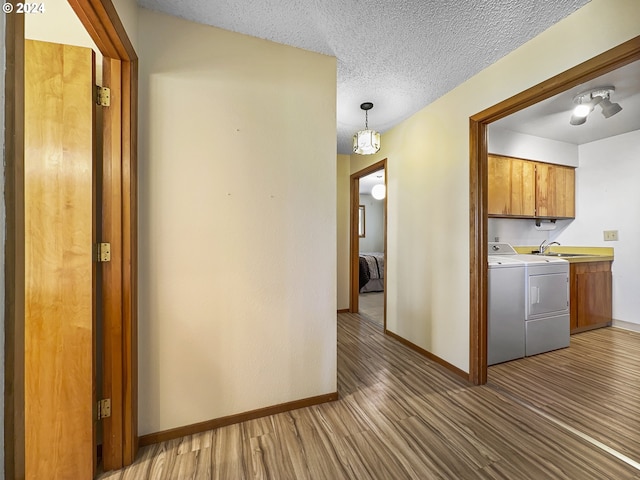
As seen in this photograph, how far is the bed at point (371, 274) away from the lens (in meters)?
5.36

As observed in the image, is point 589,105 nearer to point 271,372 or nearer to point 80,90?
point 271,372

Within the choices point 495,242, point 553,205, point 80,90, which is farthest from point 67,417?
point 553,205

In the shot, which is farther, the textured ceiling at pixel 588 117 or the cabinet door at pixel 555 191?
the cabinet door at pixel 555 191

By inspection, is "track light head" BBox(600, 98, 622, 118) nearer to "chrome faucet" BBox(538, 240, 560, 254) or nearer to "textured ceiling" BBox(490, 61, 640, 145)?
"textured ceiling" BBox(490, 61, 640, 145)

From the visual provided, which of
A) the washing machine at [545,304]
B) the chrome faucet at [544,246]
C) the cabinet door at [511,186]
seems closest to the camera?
the washing machine at [545,304]

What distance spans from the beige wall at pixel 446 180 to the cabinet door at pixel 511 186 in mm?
1033

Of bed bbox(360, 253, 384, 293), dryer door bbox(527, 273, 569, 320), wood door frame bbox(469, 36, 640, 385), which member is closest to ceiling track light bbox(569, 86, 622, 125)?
wood door frame bbox(469, 36, 640, 385)

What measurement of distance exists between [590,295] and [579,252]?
0.76 meters

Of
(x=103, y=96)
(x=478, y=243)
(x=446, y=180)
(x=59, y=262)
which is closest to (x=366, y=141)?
(x=446, y=180)

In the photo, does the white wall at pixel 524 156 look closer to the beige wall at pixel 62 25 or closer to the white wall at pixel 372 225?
the beige wall at pixel 62 25

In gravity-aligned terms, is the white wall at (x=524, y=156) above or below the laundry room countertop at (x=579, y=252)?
above

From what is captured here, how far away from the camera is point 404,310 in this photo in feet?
9.73

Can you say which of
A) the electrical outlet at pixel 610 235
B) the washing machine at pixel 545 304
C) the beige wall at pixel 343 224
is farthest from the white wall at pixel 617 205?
the beige wall at pixel 343 224

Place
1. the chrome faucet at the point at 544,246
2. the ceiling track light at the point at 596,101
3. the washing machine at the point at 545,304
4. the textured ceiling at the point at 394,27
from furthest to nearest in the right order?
1. the chrome faucet at the point at 544,246
2. the washing machine at the point at 545,304
3. the ceiling track light at the point at 596,101
4. the textured ceiling at the point at 394,27
